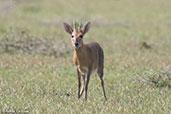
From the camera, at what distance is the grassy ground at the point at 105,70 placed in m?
8.22

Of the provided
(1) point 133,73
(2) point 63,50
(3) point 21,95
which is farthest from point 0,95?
(2) point 63,50

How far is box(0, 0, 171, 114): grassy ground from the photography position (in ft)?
27.0

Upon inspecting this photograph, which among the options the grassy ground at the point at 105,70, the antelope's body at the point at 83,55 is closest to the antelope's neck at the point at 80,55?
the antelope's body at the point at 83,55

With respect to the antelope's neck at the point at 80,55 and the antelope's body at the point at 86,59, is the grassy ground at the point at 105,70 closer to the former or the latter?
the antelope's body at the point at 86,59

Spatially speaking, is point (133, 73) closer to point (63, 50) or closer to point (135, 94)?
point (135, 94)

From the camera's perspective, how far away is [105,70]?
1240cm

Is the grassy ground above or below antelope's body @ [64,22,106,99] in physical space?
below

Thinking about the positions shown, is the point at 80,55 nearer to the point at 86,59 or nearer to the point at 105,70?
the point at 86,59

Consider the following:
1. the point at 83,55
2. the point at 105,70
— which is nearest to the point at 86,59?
the point at 83,55

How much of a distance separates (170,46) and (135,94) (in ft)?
27.9

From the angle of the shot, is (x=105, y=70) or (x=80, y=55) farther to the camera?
(x=105, y=70)

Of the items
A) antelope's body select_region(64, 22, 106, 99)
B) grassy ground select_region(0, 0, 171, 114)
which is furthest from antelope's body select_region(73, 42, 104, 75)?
grassy ground select_region(0, 0, 171, 114)

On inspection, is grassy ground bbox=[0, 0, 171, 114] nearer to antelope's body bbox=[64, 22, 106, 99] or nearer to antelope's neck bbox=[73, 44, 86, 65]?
antelope's body bbox=[64, 22, 106, 99]

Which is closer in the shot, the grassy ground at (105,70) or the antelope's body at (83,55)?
the grassy ground at (105,70)
